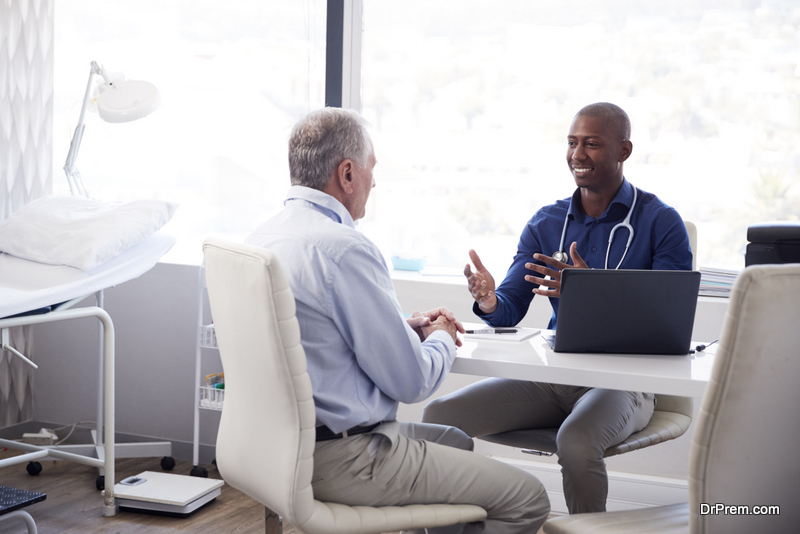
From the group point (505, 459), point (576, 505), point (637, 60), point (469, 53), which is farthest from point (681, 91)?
point (576, 505)

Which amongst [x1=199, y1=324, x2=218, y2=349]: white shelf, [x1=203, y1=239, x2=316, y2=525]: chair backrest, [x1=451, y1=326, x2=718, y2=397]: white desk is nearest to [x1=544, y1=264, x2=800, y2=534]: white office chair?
[x1=451, y1=326, x2=718, y2=397]: white desk

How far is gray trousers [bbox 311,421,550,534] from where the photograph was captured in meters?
1.41

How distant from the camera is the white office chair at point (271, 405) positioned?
126cm

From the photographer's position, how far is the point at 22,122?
129 inches

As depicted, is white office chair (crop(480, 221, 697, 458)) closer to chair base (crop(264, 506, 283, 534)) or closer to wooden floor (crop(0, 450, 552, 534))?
chair base (crop(264, 506, 283, 534))

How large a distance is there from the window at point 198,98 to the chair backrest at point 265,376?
6.21 ft

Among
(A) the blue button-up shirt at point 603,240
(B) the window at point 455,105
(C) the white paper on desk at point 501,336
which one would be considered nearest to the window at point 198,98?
(B) the window at point 455,105

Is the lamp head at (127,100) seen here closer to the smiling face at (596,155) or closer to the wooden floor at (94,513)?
the wooden floor at (94,513)

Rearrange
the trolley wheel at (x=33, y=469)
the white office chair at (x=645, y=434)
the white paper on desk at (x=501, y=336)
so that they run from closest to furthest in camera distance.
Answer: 1. the white paper on desk at (x=501, y=336)
2. the white office chair at (x=645, y=434)
3. the trolley wheel at (x=33, y=469)

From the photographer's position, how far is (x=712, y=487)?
1.12 m

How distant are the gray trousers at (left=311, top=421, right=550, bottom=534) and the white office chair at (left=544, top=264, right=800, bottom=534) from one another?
42 centimetres

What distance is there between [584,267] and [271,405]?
3.05 ft

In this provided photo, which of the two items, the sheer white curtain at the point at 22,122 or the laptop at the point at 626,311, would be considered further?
the sheer white curtain at the point at 22,122

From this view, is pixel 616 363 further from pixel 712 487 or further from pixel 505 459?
pixel 505 459
